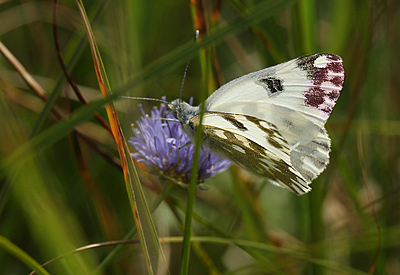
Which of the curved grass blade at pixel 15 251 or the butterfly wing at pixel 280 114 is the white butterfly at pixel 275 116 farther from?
the curved grass blade at pixel 15 251

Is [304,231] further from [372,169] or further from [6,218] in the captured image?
[6,218]

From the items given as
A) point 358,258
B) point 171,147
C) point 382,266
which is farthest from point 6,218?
point 358,258

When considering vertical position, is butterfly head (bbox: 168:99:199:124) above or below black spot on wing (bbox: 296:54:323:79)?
below

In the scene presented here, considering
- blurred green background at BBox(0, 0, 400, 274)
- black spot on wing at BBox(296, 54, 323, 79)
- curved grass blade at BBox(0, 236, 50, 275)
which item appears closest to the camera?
curved grass blade at BBox(0, 236, 50, 275)

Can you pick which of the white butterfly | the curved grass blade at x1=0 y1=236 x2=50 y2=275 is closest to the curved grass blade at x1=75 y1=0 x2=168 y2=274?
the curved grass blade at x1=0 y1=236 x2=50 y2=275

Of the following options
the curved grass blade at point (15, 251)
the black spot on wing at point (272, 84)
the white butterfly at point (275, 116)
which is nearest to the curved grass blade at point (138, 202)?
the curved grass blade at point (15, 251)

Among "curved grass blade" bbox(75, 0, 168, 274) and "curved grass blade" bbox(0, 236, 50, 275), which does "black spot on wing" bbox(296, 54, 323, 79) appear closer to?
"curved grass blade" bbox(75, 0, 168, 274)

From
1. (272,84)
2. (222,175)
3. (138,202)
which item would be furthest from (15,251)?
(222,175)
